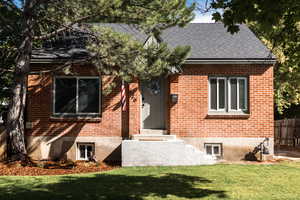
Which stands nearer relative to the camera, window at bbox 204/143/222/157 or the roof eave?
the roof eave

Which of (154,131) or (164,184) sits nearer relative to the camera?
(164,184)

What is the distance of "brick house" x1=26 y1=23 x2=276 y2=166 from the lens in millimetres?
13680

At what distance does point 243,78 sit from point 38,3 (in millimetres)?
8373

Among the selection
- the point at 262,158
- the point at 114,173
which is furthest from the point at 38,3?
the point at 262,158

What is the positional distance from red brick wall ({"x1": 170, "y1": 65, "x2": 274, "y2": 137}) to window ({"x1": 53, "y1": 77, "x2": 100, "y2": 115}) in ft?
10.3

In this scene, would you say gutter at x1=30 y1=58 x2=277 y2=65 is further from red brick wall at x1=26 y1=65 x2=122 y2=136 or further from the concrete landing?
the concrete landing

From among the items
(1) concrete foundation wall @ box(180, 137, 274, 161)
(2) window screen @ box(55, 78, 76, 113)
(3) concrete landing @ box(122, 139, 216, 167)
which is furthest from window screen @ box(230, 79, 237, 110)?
(2) window screen @ box(55, 78, 76, 113)

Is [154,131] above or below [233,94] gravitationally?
below

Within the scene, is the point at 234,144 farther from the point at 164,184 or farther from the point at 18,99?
the point at 18,99

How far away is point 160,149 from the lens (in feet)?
39.6

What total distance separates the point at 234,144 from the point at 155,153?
3.65 m

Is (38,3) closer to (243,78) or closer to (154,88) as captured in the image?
(154,88)

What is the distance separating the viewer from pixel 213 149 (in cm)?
1397

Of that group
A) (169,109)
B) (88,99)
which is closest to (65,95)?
(88,99)
